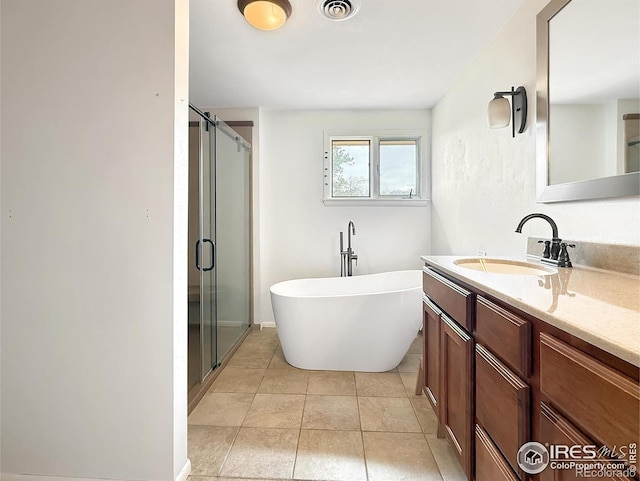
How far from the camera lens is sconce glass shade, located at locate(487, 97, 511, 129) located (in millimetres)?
1676

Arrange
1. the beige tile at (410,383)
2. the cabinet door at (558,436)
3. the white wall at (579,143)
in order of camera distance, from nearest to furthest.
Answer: the cabinet door at (558,436) → the white wall at (579,143) → the beige tile at (410,383)

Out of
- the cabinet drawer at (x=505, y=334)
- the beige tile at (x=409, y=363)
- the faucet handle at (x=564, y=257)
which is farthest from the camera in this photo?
the beige tile at (x=409, y=363)

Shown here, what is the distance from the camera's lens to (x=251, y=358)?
2643mm

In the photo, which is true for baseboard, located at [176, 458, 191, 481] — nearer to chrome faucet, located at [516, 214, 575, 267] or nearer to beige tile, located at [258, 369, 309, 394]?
beige tile, located at [258, 369, 309, 394]

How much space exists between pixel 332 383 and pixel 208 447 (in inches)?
36.5

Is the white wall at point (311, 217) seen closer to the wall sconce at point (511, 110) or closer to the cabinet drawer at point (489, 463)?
the wall sconce at point (511, 110)

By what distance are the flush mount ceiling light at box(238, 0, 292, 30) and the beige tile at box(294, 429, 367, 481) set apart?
7.60ft

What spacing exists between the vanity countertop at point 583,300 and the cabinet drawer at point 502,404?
22 cm

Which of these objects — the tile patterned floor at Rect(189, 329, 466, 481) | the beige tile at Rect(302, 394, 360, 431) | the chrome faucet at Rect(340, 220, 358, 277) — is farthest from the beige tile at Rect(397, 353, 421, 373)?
the chrome faucet at Rect(340, 220, 358, 277)

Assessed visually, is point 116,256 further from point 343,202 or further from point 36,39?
point 343,202

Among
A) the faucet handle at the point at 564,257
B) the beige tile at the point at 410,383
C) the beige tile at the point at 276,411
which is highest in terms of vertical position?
the faucet handle at the point at 564,257

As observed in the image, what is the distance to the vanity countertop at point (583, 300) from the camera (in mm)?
553

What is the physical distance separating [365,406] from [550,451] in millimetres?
1358

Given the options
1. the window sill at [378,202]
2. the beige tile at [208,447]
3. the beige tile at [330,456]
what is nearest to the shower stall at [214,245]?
the beige tile at [208,447]
